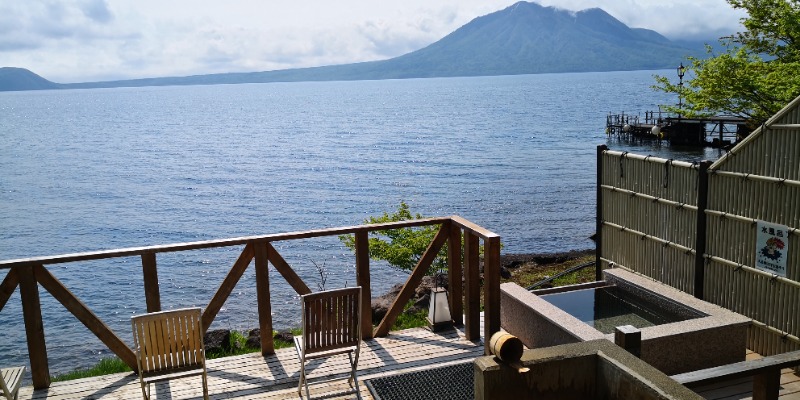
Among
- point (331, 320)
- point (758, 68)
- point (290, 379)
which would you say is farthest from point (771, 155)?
point (758, 68)

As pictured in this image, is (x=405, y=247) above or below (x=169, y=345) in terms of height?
below

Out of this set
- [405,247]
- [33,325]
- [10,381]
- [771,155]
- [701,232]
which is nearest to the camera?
[10,381]

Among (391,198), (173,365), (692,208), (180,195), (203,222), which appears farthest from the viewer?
(180,195)

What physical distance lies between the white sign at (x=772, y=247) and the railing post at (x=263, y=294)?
5.03 metres

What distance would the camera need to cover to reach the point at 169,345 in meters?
5.43

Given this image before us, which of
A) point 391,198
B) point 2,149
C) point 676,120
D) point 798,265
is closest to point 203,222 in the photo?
point 391,198

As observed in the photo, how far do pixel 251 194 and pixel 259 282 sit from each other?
35254mm

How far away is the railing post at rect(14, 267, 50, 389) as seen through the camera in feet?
19.8

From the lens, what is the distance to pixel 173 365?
550 cm

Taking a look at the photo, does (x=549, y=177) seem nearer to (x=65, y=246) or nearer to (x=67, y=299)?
(x=65, y=246)

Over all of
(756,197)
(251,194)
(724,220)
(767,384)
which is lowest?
(251,194)

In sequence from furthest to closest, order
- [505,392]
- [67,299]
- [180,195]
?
[180,195], [67,299], [505,392]

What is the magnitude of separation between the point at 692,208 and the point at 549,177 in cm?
3582

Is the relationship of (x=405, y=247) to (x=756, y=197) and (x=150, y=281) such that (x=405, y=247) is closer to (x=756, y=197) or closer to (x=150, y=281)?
(x=756, y=197)
